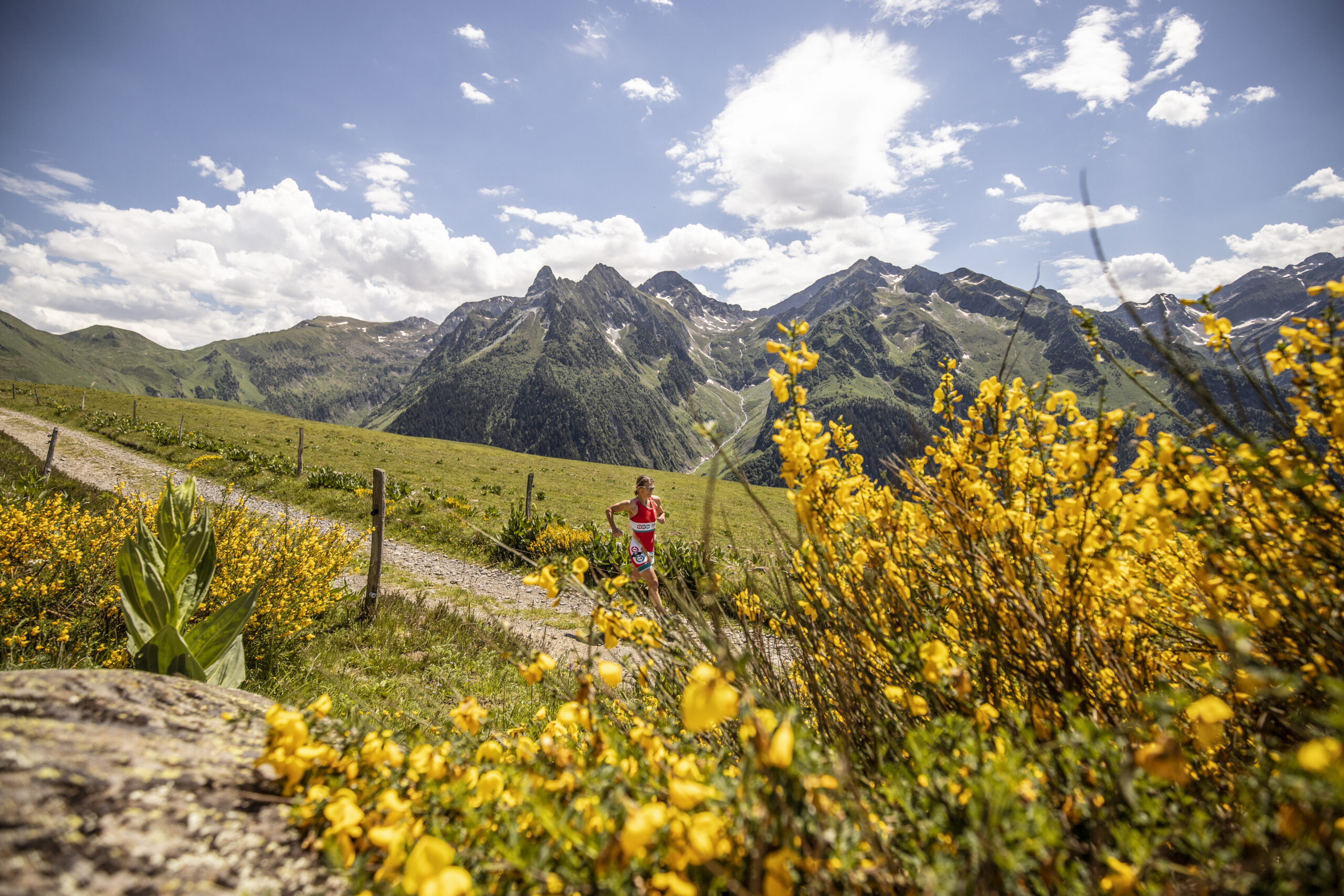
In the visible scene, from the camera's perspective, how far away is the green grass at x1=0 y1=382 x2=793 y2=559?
14727mm

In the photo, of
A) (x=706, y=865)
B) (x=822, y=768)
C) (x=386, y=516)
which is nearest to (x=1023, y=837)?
(x=822, y=768)

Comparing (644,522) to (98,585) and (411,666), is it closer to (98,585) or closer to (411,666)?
(411,666)

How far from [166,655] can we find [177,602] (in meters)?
0.61

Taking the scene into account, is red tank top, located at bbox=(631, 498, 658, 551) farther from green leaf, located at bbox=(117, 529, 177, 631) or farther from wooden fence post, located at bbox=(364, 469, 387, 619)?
green leaf, located at bbox=(117, 529, 177, 631)

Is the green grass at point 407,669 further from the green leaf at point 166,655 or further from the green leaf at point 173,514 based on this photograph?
the green leaf at point 173,514

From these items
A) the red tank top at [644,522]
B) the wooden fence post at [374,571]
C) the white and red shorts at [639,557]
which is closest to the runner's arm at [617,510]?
the red tank top at [644,522]

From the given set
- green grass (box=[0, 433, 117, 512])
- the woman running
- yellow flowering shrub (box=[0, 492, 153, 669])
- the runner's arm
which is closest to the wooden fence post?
yellow flowering shrub (box=[0, 492, 153, 669])

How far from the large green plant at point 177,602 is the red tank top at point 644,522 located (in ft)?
15.3

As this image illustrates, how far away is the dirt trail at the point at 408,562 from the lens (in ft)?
26.0

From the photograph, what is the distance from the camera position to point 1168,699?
1.51 m

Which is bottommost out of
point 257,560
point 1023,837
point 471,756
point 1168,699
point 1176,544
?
point 257,560

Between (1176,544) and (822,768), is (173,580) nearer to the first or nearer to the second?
(822,768)

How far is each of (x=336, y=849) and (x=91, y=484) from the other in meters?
18.4

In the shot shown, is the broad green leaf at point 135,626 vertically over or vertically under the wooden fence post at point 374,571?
over
